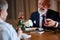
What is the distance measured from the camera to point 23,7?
13.5 feet

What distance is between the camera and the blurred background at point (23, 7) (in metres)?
3.63

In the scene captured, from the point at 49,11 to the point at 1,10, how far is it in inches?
74.2

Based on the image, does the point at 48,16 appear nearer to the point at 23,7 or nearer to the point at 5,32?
the point at 23,7

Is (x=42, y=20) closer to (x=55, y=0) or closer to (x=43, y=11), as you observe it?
(x=43, y=11)

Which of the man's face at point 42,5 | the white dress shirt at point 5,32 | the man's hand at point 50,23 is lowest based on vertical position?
the man's hand at point 50,23

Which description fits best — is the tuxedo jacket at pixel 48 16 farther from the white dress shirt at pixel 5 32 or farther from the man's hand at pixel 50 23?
the white dress shirt at pixel 5 32

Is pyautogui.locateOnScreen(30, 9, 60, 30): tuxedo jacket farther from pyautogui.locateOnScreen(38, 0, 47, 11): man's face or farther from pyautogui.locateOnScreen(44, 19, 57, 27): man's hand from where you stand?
pyautogui.locateOnScreen(44, 19, 57, 27): man's hand

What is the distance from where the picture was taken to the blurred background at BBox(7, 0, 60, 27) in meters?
3.63

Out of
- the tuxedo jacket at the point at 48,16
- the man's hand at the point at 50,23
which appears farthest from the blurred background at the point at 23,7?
the man's hand at the point at 50,23

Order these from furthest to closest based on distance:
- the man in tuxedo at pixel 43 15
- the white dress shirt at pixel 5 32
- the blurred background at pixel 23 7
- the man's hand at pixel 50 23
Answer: the blurred background at pixel 23 7, the man in tuxedo at pixel 43 15, the man's hand at pixel 50 23, the white dress shirt at pixel 5 32

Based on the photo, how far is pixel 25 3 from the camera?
13.5 ft

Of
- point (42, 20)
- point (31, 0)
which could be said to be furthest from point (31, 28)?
point (31, 0)

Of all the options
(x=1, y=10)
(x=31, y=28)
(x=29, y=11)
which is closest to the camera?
(x=1, y=10)

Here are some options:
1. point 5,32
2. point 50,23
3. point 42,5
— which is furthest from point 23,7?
point 5,32
